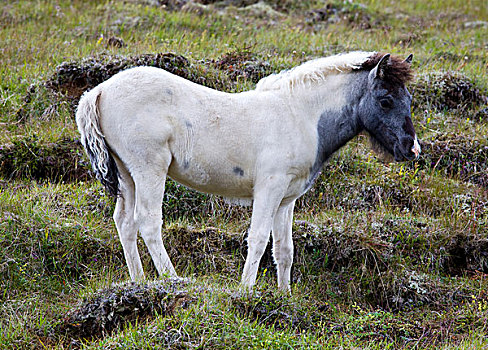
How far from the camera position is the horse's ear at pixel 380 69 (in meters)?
6.00

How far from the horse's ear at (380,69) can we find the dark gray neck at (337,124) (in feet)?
0.54

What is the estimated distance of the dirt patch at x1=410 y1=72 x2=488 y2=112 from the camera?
10.2 m

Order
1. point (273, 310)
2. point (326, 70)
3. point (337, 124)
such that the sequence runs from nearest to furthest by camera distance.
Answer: point (273, 310), point (337, 124), point (326, 70)

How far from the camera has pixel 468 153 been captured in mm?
9148

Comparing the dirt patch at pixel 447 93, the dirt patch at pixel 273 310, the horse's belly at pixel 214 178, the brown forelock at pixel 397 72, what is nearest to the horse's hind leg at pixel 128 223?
the horse's belly at pixel 214 178

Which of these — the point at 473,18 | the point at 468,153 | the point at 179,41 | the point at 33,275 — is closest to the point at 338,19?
the point at 473,18

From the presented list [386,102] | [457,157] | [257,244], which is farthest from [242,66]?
[257,244]

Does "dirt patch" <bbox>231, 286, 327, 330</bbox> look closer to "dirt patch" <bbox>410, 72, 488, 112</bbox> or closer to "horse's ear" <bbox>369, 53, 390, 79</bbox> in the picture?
"horse's ear" <bbox>369, 53, 390, 79</bbox>

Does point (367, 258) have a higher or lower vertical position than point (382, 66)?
lower

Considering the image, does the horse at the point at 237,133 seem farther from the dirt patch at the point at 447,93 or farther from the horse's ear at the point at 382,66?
the dirt patch at the point at 447,93

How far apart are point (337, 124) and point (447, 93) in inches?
193

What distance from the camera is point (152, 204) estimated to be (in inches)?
239

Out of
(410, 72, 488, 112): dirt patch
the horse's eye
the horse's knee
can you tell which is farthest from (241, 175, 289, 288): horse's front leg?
(410, 72, 488, 112): dirt patch

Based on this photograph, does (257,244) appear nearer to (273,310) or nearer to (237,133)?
(273,310)
